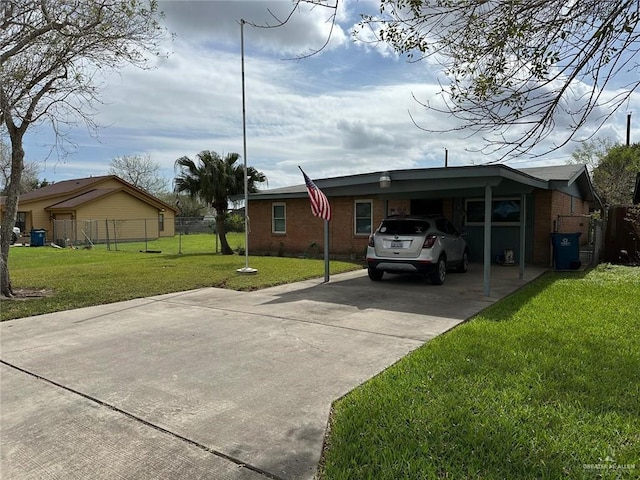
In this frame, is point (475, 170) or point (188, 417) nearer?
point (188, 417)

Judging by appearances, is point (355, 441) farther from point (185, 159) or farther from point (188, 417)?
point (185, 159)

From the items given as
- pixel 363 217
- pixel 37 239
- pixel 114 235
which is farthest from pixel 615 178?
pixel 37 239

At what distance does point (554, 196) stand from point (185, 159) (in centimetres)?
1451

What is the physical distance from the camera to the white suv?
9.54 m

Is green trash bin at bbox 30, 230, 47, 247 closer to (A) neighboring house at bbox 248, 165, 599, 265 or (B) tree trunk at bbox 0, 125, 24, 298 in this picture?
A: (A) neighboring house at bbox 248, 165, 599, 265

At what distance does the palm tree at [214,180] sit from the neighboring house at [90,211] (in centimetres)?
1117

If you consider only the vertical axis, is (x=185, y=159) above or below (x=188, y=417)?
above

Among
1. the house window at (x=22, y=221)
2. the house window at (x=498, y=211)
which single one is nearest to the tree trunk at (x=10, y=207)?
the house window at (x=498, y=211)

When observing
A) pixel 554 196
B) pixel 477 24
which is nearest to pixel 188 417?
pixel 477 24

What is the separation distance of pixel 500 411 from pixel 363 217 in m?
13.3

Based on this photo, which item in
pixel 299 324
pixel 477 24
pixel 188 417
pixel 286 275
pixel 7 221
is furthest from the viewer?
pixel 286 275

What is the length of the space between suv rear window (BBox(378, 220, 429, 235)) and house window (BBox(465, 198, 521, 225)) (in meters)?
5.52

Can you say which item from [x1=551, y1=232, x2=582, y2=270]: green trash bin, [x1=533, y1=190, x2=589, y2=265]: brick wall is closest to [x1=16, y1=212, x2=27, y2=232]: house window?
[x1=533, y1=190, x2=589, y2=265]: brick wall

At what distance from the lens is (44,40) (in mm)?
8141
